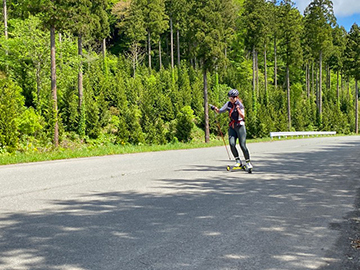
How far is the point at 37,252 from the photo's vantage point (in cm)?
392

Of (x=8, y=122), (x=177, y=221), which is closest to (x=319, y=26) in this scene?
(x=8, y=122)

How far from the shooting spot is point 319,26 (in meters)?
62.4

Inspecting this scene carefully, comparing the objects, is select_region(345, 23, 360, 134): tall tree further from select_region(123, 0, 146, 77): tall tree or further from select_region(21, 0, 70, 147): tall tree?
select_region(21, 0, 70, 147): tall tree

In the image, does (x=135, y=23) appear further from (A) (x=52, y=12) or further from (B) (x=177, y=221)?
(B) (x=177, y=221)

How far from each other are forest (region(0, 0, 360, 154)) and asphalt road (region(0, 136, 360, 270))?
10642 millimetres

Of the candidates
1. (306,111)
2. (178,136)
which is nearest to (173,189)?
(178,136)

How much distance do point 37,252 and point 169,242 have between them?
140 cm

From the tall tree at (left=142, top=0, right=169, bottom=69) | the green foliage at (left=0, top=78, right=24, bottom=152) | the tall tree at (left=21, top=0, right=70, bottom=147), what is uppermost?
the tall tree at (left=142, top=0, right=169, bottom=69)

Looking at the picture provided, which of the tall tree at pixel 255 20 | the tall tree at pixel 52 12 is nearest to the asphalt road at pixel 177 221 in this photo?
the tall tree at pixel 52 12

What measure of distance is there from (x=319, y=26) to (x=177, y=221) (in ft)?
212

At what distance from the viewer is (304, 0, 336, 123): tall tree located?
203 feet

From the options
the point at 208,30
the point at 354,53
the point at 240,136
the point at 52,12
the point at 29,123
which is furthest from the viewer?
the point at 354,53

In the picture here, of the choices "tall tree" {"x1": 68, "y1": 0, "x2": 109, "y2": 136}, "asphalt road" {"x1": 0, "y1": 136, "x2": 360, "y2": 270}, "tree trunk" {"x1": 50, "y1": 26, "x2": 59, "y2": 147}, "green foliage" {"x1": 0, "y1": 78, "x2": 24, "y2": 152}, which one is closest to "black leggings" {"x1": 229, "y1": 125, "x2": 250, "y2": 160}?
"asphalt road" {"x1": 0, "y1": 136, "x2": 360, "y2": 270}

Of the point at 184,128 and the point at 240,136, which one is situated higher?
the point at 184,128
